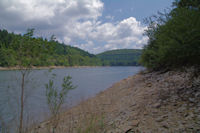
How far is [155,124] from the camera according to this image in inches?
169

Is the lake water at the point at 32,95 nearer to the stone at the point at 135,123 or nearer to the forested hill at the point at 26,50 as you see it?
the forested hill at the point at 26,50

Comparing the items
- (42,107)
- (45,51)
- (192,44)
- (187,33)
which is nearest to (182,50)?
(192,44)

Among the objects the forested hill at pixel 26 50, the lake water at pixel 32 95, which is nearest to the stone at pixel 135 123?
the forested hill at pixel 26 50

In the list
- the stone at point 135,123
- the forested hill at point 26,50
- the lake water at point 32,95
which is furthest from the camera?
the lake water at point 32,95

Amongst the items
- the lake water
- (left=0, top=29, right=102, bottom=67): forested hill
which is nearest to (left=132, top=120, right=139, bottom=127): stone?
(left=0, top=29, right=102, bottom=67): forested hill

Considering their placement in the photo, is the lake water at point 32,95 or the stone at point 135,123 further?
the lake water at point 32,95

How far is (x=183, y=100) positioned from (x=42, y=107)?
30.4 feet

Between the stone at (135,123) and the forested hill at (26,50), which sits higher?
the forested hill at (26,50)

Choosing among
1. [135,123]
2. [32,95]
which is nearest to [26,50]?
[135,123]

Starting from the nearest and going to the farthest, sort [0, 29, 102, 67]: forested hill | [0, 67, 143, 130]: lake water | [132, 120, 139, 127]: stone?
1. [132, 120, 139, 127]: stone
2. [0, 29, 102, 67]: forested hill
3. [0, 67, 143, 130]: lake water

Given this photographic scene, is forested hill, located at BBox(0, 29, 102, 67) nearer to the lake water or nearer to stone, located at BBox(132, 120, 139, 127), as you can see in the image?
the lake water

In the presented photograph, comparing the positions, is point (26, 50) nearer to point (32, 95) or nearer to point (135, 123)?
point (135, 123)

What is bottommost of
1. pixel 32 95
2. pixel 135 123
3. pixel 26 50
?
pixel 32 95

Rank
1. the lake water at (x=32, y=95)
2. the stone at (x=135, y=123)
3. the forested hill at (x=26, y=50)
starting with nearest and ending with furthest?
the stone at (x=135, y=123) < the forested hill at (x=26, y=50) < the lake water at (x=32, y=95)
